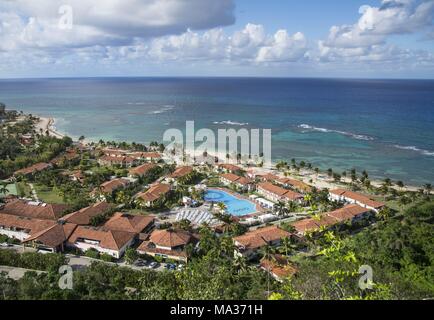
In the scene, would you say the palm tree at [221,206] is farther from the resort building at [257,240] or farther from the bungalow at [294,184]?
the bungalow at [294,184]

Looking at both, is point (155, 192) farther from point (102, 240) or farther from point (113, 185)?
point (102, 240)

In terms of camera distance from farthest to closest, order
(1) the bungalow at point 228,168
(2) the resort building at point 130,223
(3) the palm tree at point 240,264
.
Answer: (1) the bungalow at point 228,168, (2) the resort building at point 130,223, (3) the palm tree at point 240,264

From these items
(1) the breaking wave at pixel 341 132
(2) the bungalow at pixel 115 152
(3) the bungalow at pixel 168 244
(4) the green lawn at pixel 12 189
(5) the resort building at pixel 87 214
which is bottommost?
(3) the bungalow at pixel 168 244

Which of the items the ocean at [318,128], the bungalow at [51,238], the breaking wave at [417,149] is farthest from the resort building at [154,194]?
the breaking wave at [417,149]

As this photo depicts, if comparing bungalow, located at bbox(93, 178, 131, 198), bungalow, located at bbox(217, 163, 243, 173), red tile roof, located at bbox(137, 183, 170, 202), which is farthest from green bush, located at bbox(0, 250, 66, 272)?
bungalow, located at bbox(217, 163, 243, 173)

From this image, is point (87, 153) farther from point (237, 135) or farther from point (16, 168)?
point (237, 135)

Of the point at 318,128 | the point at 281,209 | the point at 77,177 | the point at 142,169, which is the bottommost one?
the point at 281,209

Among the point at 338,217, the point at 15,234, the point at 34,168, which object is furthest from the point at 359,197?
the point at 34,168
